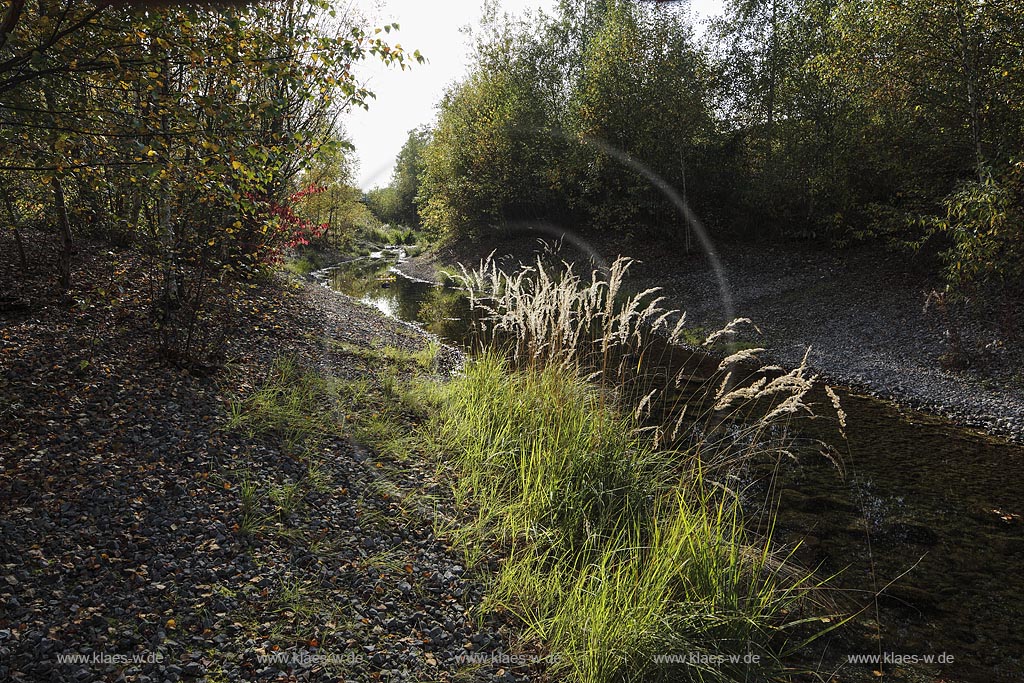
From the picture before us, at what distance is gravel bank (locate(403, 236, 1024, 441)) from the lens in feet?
33.2

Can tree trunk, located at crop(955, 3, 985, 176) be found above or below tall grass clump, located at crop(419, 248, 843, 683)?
above

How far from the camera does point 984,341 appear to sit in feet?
37.0

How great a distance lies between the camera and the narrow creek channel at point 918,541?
397 cm

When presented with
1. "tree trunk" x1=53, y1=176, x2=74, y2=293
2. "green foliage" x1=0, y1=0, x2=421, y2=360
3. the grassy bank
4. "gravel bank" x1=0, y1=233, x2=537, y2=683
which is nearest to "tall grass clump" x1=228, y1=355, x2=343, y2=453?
the grassy bank

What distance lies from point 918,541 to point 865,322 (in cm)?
1068

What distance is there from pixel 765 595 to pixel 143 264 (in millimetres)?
10962

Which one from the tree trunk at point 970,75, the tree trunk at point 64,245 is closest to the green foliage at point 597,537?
the tree trunk at point 64,245

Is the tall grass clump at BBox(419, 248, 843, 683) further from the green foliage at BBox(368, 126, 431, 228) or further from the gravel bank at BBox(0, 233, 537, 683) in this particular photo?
the green foliage at BBox(368, 126, 431, 228)

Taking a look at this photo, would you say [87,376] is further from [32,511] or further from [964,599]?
[964,599]

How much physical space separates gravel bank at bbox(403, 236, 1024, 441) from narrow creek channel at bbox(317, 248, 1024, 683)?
1.46m

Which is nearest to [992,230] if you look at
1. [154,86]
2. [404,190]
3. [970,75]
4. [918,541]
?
[970,75]

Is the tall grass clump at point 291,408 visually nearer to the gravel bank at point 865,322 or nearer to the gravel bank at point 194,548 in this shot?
the gravel bank at point 194,548

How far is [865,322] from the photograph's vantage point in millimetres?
14242

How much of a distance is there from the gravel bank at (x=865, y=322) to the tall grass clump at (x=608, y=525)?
667cm
